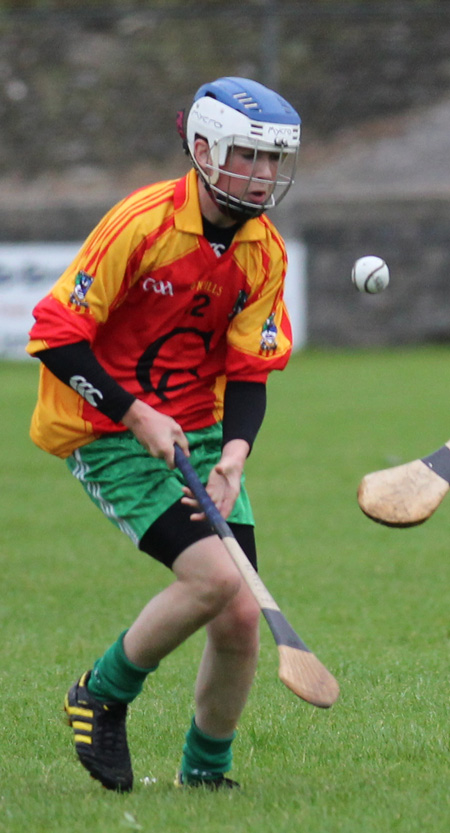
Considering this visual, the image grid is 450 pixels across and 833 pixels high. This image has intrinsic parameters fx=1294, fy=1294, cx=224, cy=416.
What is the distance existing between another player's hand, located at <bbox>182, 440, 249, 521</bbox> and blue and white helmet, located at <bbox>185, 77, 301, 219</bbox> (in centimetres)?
71

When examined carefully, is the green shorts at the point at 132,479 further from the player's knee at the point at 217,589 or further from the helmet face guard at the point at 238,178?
the helmet face guard at the point at 238,178

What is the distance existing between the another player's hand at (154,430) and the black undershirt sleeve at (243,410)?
0.72 feet

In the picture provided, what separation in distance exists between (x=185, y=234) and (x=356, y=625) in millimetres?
2783

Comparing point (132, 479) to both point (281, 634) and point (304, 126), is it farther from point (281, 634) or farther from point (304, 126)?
point (304, 126)

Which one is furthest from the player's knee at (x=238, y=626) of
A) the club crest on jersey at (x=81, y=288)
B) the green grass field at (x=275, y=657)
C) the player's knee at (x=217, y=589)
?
the club crest on jersey at (x=81, y=288)

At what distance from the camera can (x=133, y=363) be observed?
3.87 meters

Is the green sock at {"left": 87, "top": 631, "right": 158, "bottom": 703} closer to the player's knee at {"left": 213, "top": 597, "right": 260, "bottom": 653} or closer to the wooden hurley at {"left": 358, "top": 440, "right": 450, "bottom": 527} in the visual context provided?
the player's knee at {"left": 213, "top": 597, "right": 260, "bottom": 653}

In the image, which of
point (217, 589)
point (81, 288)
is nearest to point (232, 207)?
point (81, 288)

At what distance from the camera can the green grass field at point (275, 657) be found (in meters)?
3.46

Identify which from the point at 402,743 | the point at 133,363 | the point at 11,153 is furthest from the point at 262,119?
the point at 11,153

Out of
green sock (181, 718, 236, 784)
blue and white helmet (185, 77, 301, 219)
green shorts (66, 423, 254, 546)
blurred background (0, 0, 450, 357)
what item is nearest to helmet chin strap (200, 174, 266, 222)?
blue and white helmet (185, 77, 301, 219)

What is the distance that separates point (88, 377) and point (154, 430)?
0.24 metres

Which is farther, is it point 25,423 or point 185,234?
point 25,423

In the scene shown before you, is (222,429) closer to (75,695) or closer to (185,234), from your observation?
(185,234)
